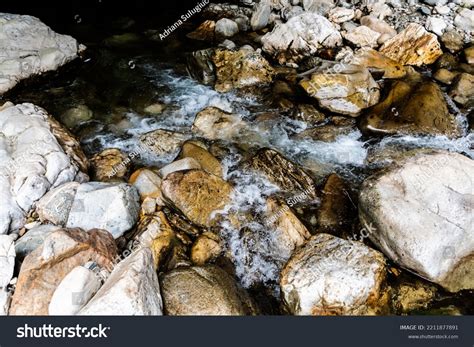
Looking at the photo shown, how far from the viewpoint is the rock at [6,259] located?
475 cm

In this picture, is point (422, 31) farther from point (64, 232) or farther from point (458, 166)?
point (64, 232)

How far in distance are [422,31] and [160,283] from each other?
28.6 feet

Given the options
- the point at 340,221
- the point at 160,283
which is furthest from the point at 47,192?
the point at 340,221

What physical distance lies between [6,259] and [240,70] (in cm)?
651

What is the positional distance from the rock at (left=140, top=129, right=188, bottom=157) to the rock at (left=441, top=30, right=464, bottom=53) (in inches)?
265

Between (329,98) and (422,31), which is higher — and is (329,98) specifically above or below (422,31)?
below

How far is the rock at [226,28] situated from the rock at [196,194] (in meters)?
6.61

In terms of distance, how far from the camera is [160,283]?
4.75 metres

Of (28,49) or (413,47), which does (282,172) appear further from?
(28,49)

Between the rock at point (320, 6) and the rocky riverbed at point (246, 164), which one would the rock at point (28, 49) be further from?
the rock at point (320, 6)

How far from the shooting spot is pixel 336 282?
4770mm

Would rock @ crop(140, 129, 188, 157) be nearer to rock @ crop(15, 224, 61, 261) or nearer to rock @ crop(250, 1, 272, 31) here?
rock @ crop(15, 224, 61, 261)

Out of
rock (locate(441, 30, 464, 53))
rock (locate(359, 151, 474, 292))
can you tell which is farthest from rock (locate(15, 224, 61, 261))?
rock (locate(441, 30, 464, 53))

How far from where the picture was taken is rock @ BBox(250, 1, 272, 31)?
11914 millimetres
